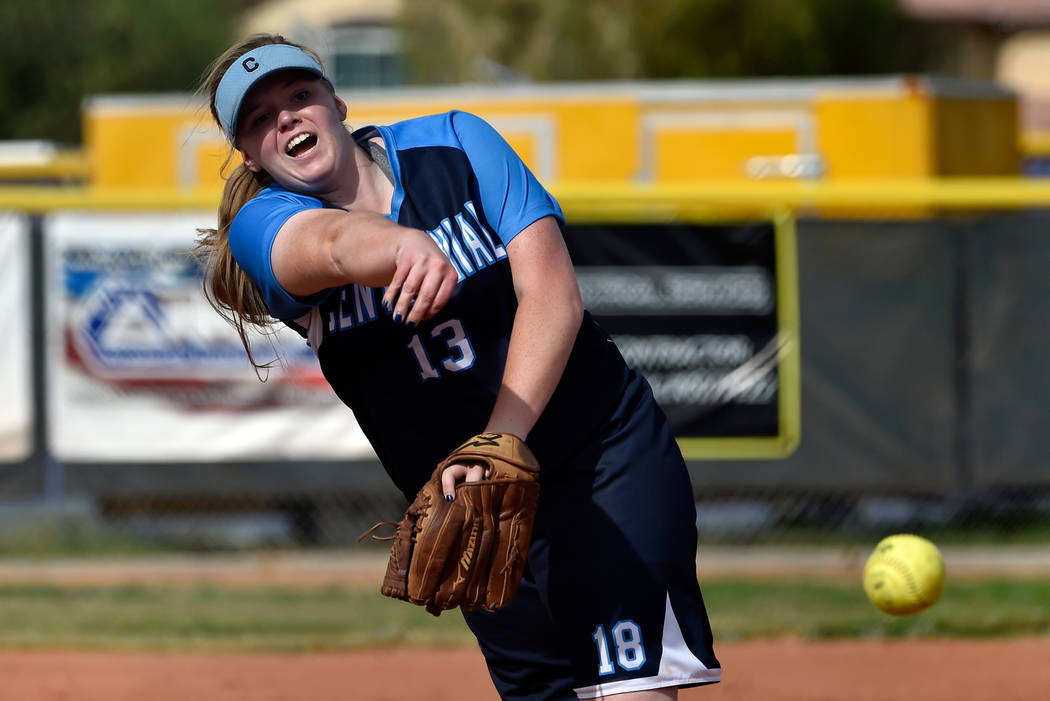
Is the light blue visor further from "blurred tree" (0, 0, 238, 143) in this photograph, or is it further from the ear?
"blurred tree" (0, 0, 238, 143)

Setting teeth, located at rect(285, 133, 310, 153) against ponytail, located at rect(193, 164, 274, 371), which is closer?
teeth, located at rect(285, 133, 310, 153)

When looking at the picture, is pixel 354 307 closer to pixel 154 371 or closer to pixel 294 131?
pixel 294 131

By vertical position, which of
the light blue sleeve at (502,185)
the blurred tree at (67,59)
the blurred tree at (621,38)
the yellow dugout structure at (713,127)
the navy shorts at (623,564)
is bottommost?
the navy shorts at (623,564)

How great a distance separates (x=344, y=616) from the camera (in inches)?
268

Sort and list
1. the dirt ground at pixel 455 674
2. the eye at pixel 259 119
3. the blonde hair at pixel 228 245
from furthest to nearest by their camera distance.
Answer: the dirt ground at pixel 455 674
the blonde hair at pixel 228 245
the eye at pixel 259 119

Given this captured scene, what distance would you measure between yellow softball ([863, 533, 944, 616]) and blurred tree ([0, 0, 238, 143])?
25.4m

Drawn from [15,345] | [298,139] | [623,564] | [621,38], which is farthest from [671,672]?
[621,38]

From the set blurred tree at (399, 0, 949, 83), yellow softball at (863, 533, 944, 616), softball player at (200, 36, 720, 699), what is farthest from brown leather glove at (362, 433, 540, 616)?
blurred tree at (399, 0, 949, 83)

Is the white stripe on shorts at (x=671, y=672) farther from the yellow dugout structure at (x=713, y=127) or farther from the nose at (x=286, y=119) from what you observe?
the yellow dugout structure at (x=713, y=127)

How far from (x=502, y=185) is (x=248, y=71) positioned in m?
0.50

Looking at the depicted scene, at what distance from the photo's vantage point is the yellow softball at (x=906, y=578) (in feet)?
13.7

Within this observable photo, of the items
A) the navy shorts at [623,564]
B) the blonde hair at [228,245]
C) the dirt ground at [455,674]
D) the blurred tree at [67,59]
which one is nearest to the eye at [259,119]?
the blonde hair at [228,245]

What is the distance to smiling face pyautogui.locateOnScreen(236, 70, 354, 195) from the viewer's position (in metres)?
2.49

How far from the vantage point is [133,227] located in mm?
7914
